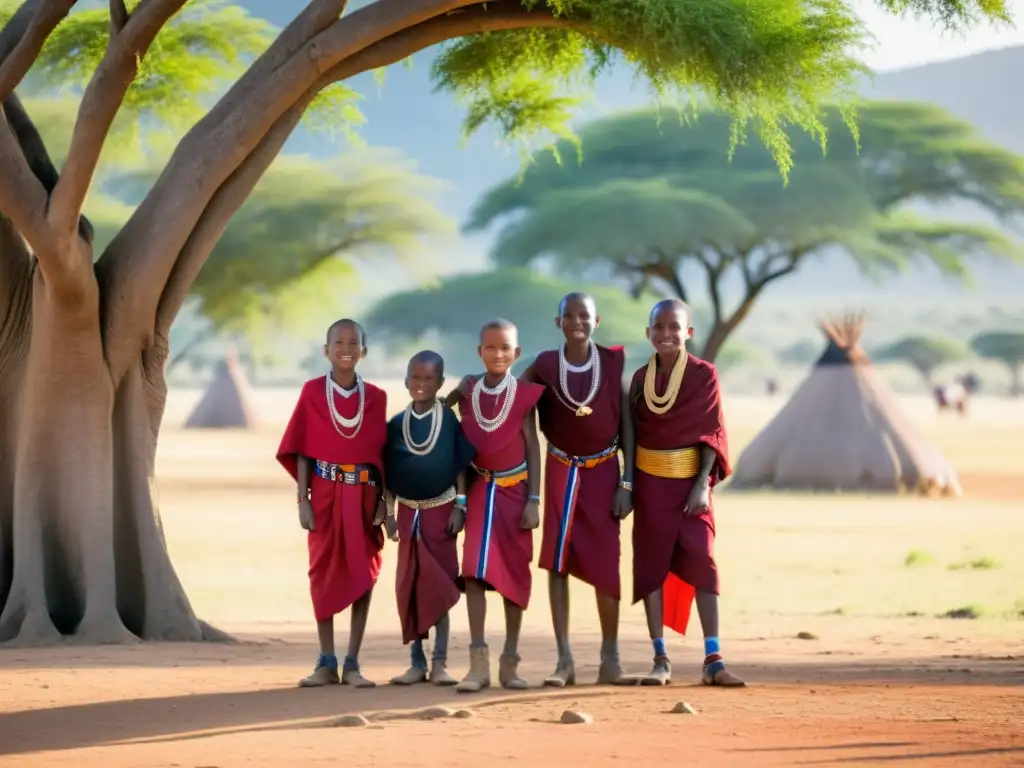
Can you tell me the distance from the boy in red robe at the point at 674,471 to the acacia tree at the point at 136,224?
279 cm

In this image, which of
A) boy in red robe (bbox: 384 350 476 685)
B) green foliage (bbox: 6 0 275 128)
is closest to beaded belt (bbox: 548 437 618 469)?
boy in red robe (bbox: 384 350 476 685)

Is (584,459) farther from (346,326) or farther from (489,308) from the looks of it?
(489,308)

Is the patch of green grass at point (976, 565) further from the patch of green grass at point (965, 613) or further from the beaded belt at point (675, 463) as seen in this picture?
the beaded belt at point (675, 463)

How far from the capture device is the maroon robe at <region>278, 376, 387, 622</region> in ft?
25.2

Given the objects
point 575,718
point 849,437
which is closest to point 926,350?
point 849,437

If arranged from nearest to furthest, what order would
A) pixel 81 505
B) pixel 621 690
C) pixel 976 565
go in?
pixel 621 690 → pixel 81 505 → pixel 976 565

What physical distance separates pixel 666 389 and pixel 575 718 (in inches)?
71.4

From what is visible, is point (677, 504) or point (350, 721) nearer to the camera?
point (350, 721)

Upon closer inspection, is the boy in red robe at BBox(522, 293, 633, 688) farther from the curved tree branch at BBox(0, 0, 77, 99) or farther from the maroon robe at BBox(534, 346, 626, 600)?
the curved tree branch at BBox(0, 0, 77, 99)

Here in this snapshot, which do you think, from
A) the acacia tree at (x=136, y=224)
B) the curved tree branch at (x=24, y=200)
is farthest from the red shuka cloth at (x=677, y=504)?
the curved tree branch at (x=24, y=200)

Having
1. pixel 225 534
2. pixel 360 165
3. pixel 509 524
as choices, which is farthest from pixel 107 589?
pixel 360 165

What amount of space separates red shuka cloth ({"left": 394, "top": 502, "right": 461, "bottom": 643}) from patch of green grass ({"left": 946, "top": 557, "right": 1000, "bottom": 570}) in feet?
28.2

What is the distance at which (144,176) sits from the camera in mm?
40062

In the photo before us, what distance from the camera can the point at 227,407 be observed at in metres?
46.5
